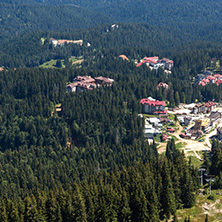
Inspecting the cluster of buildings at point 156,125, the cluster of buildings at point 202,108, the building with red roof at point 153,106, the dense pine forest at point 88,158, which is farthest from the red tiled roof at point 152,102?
the cluster of buildings at point 202,108

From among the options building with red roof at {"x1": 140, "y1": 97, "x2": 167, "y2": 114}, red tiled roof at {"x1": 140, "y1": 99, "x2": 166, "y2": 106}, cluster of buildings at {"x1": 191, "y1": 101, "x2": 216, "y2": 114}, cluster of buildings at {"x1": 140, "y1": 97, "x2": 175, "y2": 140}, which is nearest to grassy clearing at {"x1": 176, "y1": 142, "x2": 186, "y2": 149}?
Result: cluster of buildings at {"x1": 140, "y1": 97, "x2": 175, "y2": 140}

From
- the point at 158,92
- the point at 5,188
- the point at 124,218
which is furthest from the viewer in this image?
the point at 158,92

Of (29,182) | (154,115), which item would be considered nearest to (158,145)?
(154,115)

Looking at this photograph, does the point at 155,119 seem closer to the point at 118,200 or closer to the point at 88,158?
the point at 88,158

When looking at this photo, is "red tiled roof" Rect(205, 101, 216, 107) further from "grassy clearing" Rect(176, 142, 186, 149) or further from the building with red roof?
"grassy clearing" Rect(176, 142, 186, 149)

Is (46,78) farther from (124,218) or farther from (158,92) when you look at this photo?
(124,218)
